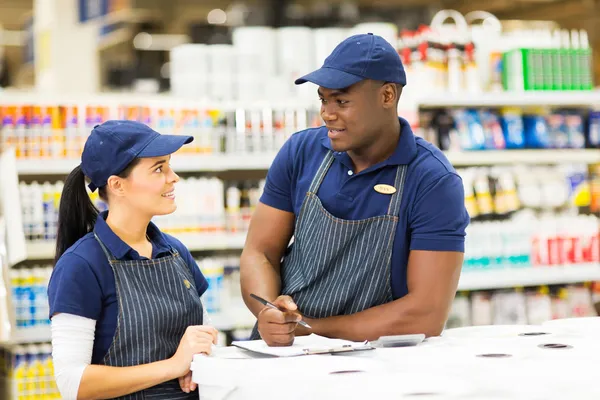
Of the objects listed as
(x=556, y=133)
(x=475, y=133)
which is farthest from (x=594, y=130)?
(x=475, y=133)

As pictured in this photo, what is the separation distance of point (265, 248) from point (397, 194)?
51 cm

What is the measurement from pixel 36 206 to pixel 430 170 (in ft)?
9.86

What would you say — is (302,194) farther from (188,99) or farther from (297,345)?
(188,99)

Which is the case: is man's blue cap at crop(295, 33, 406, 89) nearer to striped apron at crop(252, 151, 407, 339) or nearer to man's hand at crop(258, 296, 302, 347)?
striped apron at crop(252, 151, 407, 339)

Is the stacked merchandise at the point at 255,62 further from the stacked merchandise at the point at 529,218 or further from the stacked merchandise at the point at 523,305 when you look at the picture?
the stacked merchandise at the point at 523,305

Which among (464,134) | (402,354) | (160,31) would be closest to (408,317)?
(402,354)

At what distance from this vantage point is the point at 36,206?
5062mm

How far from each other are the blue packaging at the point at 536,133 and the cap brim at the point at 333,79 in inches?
151

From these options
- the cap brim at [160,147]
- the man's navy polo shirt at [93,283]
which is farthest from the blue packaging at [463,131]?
the man's navy polo shirt at [93,283]

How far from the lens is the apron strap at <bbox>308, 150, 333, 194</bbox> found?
9.44ft

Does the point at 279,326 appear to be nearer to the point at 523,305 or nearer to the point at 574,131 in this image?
the point at 523,305

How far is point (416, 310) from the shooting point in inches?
103

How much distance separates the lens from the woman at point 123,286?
7.78 ft

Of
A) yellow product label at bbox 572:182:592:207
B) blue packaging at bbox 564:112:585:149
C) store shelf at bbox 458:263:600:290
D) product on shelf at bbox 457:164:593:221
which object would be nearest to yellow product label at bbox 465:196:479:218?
product on shelf at bbox 457:164:593:221
